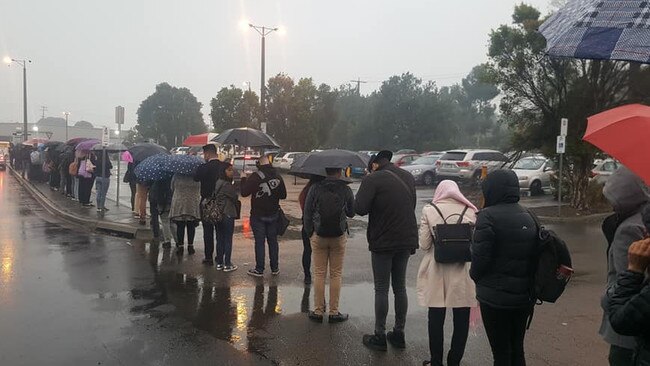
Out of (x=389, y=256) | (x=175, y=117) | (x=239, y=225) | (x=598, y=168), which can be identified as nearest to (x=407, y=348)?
(x=389, y=256)

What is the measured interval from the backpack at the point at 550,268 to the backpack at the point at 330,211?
2517 millimetres

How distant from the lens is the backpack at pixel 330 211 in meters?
5.78

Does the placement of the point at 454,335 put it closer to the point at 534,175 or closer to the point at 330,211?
the point at 330,211

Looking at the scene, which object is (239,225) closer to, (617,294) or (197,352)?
(197,352)

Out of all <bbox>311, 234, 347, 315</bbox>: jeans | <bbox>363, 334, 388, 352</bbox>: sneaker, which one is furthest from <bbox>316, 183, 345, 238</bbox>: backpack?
<bbox>363, 334, 388, 352</bbox>: sneaker

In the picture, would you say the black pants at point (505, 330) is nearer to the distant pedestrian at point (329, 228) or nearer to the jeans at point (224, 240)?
the distant pedestrian at point (329, 228)

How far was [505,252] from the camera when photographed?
3674 millimetres

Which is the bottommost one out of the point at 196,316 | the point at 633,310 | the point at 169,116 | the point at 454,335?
the point at 196,316

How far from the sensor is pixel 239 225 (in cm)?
1319

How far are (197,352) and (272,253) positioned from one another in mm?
3086

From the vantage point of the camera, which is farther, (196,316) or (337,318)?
(196,316)

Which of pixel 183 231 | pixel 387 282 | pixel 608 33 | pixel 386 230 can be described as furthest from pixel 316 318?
pixel 183 231

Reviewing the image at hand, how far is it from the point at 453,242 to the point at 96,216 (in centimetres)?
1081

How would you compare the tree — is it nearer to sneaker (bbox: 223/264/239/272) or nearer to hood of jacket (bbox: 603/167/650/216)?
sneaker (bbox: 223/264/239/272)
